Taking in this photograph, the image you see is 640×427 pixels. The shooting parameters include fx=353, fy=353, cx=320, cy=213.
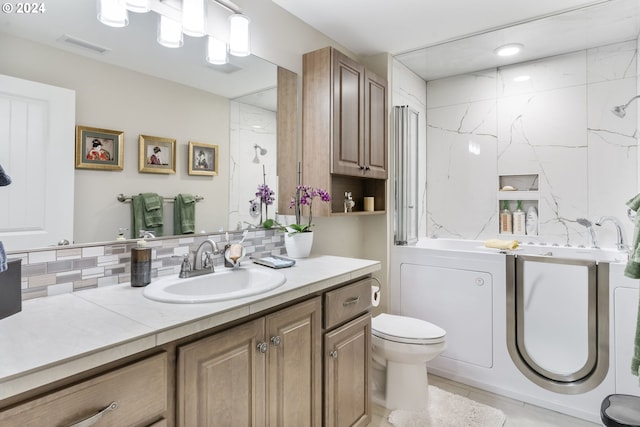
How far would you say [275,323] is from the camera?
1271 millimetres

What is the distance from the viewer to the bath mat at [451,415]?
197 cm

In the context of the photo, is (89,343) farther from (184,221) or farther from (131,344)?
(184,221)

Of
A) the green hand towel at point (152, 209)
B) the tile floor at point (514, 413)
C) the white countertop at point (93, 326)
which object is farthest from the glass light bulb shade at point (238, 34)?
the tile floor at point (514, 413)

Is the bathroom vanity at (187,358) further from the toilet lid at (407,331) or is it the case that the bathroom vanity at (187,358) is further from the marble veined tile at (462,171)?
the marble veined tile at (462,171)

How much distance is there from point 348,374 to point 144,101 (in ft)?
4.98

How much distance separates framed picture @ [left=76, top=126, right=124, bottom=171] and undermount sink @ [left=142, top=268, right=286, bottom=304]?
1.61 feet

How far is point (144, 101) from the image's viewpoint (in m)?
1.45

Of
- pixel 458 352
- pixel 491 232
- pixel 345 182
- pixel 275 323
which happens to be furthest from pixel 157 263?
pixel 491 232

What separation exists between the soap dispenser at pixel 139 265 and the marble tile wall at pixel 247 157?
0.53m

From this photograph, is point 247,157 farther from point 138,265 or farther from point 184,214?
point 138,265

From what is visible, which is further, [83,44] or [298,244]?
[298,244]

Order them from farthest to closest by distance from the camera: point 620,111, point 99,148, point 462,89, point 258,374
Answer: point 462,89
point 620,111
point 99,148
point 258,374

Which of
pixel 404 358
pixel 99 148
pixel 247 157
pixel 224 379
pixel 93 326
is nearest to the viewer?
pixel 93 326

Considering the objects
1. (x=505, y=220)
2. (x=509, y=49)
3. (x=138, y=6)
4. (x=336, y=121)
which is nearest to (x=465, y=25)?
(x=509, y=49)
